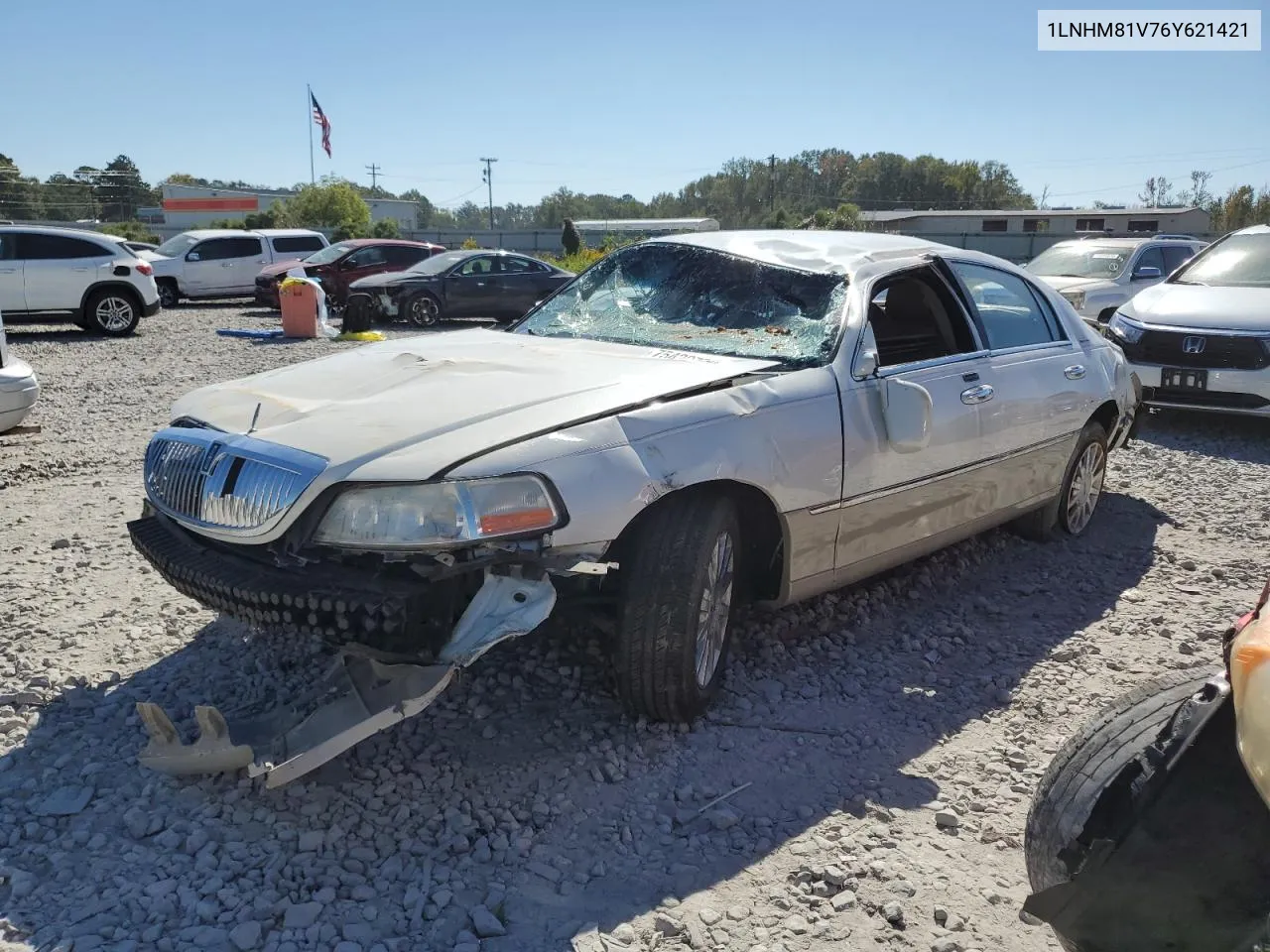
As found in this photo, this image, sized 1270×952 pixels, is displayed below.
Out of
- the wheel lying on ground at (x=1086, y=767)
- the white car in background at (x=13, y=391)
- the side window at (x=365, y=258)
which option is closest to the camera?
the wheel lying on ground at (x=1086, y=767)

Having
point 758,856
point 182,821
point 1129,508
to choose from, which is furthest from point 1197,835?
point 1129,508

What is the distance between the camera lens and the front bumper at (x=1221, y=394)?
7.82m

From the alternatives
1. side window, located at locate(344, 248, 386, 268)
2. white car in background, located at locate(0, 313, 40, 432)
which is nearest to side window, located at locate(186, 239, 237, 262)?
side window, located at locate(344, 248, 386, 268)

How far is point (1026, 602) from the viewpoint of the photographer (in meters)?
4.65

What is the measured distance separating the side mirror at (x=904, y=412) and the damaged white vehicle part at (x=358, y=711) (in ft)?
5.21

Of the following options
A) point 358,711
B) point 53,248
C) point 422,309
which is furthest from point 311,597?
point 422,309

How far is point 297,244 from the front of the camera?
21.5 meters

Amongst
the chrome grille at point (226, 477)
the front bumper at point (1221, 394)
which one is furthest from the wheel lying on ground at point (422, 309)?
the chrome grille at point (226, 477)

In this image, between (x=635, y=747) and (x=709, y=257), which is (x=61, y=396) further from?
(x=635, y=747)

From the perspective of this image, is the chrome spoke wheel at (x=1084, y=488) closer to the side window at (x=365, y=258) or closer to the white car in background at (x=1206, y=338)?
the white car in background at (x=1206, y=338)

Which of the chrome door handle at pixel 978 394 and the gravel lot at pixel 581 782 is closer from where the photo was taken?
the gravel lot at pixel 581 782

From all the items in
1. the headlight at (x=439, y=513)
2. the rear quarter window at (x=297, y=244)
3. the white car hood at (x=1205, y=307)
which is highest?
the rear quarter window at (x=297, y=244)

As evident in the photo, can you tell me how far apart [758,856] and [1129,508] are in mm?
4438

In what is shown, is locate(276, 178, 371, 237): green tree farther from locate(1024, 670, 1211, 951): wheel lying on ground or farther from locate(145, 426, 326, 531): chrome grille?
locate(1024, 670, 1211, 951): wheel lying on ground
